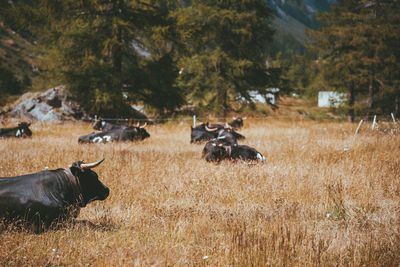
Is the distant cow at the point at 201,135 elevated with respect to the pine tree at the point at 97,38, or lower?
lower

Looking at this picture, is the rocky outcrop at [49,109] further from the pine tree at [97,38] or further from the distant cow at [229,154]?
the distant cow at [229,154]

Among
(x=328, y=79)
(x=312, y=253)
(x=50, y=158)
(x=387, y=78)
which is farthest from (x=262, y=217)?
(x=387, y=78)

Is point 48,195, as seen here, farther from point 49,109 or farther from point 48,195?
point 49,109

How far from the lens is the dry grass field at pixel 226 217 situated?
2.77 meters

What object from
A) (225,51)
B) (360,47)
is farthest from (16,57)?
(360,47)

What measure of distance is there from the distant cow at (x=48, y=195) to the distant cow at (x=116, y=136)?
7176mm

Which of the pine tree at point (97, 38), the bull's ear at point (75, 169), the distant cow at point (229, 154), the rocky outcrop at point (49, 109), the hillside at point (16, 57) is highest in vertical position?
the hillside at point (16, 57)

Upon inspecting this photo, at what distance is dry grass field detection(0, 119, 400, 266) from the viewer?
109 inches

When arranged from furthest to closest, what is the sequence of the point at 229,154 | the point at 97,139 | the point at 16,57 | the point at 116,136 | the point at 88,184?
the point at 16,57
the point at 116,136
the point at 97,139
the point at 229,154
the point at 88,184

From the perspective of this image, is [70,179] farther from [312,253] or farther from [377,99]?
[377,99]

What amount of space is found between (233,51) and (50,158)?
1624 cm

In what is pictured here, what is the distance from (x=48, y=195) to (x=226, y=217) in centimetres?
232

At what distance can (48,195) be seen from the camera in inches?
143

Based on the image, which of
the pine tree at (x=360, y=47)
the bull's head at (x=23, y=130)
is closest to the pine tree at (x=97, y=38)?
the bull's head at (x=23, y=130)
